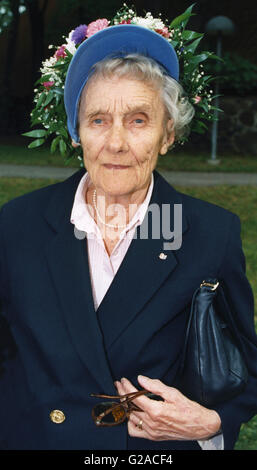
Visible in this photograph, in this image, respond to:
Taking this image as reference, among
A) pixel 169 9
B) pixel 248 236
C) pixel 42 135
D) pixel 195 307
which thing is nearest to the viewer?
pixel 195 307

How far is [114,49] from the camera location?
196 cm

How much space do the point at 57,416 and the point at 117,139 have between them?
952 millimetres

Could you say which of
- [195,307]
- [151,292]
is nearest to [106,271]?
[151,292]

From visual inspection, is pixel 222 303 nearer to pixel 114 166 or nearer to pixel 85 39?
pixel 114 166

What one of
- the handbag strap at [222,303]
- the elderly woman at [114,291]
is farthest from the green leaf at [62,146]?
the handbag strap at [222,303]

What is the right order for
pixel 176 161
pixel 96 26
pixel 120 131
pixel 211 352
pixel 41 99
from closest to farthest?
pixel 211 352 < pixel 120 131 < pixel 96 26 < pixel 41 99 < pixel 176 161

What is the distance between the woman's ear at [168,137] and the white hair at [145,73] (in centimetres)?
3

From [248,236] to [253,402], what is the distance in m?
5.61

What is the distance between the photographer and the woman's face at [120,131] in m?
1.96

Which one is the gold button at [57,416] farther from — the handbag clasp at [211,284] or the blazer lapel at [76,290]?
the handbag clasp at [211,284]

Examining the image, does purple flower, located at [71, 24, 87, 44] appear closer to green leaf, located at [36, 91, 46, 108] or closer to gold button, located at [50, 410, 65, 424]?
green leaf, located at [36, 91, 46, 108]

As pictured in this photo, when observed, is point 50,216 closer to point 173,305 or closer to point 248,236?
point 173,305

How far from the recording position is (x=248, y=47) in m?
3.16

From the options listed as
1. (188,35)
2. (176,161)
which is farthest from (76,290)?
(176,161)
